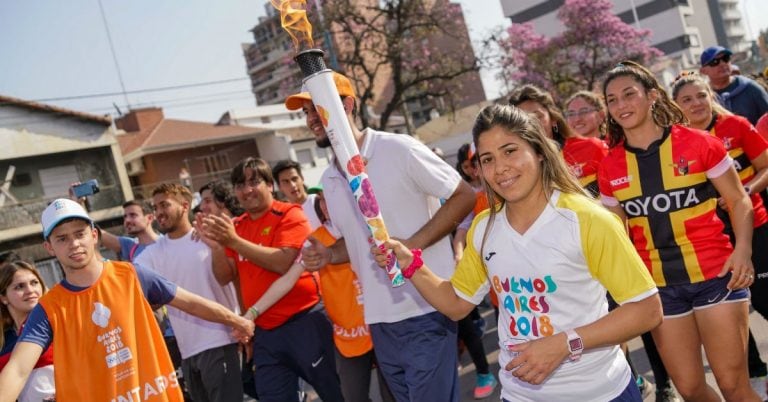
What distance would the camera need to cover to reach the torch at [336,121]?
2525mm

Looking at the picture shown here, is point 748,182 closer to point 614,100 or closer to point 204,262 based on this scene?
point 614,100

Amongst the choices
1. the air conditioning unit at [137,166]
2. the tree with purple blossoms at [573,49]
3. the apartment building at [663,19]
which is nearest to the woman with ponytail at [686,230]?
the tree with purple blossoms at [573,49]

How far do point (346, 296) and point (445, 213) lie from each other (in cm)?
156

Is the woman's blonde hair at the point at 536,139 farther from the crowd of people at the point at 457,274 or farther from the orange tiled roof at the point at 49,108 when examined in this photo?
the orange tiled roof at the point at 49,108

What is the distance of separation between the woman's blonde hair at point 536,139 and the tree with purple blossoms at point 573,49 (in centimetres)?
3052

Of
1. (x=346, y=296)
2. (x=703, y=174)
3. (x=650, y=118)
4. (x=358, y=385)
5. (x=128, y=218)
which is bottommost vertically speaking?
(x=358, y=385)

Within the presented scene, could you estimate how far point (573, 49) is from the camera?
108 feet

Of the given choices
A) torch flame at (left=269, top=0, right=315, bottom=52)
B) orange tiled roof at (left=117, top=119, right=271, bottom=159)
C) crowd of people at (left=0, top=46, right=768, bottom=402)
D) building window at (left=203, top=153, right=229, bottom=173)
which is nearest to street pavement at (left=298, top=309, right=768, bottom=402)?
crowd of people at (left=0, top=46, right=768, bottom=402)

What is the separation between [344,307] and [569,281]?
244 centimetres

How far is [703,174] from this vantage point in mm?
3229

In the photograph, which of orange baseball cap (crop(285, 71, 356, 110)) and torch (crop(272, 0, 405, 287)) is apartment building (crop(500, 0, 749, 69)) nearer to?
orange baseball cap (crop(285, 71, 356, 110))

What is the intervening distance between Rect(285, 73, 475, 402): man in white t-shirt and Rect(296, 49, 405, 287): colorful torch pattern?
611 millimetres

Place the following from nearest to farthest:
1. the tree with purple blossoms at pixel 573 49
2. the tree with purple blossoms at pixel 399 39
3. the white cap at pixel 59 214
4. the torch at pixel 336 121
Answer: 1. the torch at pixel 336 121
2. the white cap at pixel 59 214
3. the tree with purple blossoms at pixel 399 39
4. the tree with purple blossoms at pixel 573 49

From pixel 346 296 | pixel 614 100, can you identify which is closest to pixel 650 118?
pixel 614 100
